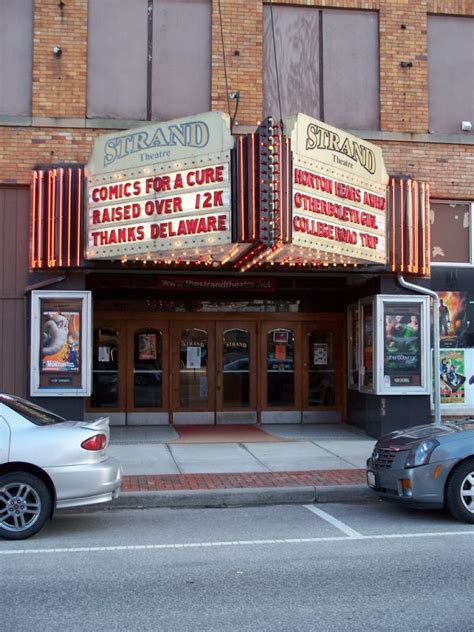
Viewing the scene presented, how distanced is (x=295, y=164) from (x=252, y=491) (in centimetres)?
483

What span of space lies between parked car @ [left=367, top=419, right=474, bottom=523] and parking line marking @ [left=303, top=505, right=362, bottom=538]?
633 mm

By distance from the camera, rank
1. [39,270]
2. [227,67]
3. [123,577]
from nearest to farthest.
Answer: [123,577]
[39,270]
[227,67]

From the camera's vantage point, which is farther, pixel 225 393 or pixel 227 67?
pixel 225 393

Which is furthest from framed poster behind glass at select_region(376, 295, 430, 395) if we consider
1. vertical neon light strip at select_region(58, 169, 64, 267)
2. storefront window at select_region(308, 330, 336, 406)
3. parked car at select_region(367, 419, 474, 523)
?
vertical neon light strip at select_region(58, 169, 64, 267)

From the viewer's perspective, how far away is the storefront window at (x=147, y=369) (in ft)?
49.1

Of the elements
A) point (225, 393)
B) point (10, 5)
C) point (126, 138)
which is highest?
point (10, 5)

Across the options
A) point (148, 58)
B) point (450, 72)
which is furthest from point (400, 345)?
point (148, 58)

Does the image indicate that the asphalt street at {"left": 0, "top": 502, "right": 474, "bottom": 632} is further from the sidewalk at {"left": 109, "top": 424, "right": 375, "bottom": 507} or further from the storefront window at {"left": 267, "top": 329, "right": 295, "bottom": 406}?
the storefront window at {"left": 267, "top": 329, "right": 295, "bottom": 406}

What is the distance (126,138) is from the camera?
11.5 metres

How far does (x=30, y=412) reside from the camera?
25.3 feet

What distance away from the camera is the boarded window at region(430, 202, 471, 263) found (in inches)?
548

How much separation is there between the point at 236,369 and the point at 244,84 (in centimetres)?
581

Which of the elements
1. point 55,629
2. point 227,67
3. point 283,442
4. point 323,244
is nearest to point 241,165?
point 323,244

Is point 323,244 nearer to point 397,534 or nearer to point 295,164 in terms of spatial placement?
point 295,164
